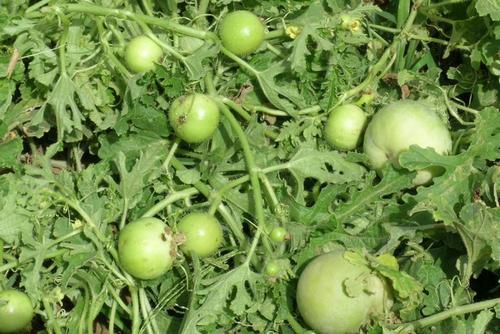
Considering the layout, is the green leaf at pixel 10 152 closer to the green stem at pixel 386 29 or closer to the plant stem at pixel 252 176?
the plant stem at pixel 252 176

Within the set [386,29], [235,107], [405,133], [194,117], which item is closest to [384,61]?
[386,29]

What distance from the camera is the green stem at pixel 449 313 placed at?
2.62 metres

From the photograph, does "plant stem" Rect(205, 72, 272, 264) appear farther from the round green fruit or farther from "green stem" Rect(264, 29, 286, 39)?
"green stem" Rect(264, 29, 286, 39)

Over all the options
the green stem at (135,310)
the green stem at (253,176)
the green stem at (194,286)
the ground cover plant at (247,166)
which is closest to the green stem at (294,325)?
the ground cover plant at (247,166)

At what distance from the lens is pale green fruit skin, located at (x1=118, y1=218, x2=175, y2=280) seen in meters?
2.83

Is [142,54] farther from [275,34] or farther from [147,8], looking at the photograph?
[275,34]

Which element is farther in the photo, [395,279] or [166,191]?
[166,191]

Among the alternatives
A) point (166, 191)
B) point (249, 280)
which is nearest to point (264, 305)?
point (249, 280)

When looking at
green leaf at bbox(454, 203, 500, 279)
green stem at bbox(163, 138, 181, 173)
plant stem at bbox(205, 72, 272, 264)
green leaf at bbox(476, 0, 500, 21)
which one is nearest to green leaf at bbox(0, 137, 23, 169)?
green stem at bbox(163, 138, 181, 173)

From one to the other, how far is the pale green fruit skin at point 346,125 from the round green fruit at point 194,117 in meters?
0.51

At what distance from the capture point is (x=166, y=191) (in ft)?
10.5

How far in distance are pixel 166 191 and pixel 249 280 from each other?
64 cm

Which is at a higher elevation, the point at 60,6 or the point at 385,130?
the point at 60,6

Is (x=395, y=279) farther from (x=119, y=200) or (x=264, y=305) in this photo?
(x=119, y=200)
